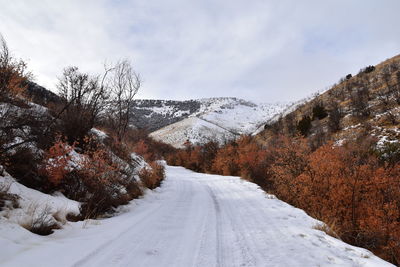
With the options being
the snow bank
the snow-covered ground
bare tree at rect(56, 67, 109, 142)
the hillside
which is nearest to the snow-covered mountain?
the snow-covered ground

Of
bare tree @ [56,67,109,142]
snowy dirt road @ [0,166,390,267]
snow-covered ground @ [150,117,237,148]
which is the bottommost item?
snowy dirt road @ [0,166,390,267]

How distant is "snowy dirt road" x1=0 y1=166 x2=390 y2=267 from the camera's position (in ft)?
12.5

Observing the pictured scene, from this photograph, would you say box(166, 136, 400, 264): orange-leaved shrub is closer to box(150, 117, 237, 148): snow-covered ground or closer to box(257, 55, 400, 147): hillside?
box(257, 55, 400, 147): hillside

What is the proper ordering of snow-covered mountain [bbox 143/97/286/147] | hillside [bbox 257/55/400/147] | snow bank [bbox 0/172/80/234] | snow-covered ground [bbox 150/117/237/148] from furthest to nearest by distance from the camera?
snow-covered mountain [bbox 143/97/286/147] < snow-covered ground [bbox 150/117/237/148] < hillside [bbox 257/55/400/147] < snow bank [bbox 0/172/80/234]

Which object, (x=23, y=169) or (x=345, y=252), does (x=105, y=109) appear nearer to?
(x=23, y=169)

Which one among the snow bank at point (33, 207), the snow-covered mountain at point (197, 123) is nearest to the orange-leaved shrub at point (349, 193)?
the snow bank at point (33, 207)

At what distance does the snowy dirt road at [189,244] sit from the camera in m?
3.80

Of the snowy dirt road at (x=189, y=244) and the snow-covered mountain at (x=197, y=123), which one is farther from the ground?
the snow-covered mountain at (x=197, y=123)

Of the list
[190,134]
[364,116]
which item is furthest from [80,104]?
[190,134]

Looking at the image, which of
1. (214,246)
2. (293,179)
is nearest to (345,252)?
(214,246)

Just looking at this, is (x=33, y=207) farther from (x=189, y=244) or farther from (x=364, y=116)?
(x=364, y=116)

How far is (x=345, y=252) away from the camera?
454cm

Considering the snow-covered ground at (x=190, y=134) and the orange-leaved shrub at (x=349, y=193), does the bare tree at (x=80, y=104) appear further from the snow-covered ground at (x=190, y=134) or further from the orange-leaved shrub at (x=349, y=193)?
the snow-covered ground at (x=190, y=134)

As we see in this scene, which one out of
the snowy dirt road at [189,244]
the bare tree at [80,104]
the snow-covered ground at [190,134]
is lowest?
the snowy dirt road at [189,244]
